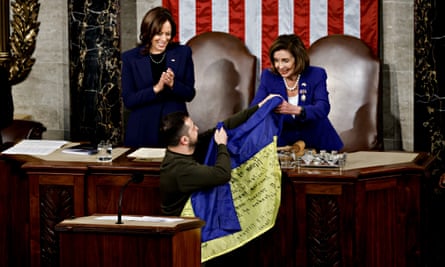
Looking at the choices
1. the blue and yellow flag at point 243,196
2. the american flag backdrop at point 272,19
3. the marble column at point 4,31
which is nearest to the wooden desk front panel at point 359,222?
the blue and yellow flag at point 243,196

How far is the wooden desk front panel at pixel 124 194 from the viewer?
6.19 metres

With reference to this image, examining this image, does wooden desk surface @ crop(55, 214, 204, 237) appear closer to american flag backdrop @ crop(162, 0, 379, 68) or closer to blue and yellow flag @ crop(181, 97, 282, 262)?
blue and yellow flag @ crop(181, 97, 282, 262)

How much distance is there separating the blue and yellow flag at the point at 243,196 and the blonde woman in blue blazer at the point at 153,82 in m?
1.37

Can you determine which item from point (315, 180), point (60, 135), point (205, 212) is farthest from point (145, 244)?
point (60, 135)

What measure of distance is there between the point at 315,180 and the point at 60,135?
388 centimetres

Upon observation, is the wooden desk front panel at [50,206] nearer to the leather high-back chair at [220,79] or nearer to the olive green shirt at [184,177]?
the olive green shirt at [184,177]

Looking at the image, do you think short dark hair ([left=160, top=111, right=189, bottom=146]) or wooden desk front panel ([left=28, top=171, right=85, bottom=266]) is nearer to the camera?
short dark hair ([left=160, top=111, right=189, bottom=146])

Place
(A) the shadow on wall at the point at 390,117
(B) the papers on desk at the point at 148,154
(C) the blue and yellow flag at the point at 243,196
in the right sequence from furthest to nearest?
(A) the shadow on wall at the point at 390,117, (B) the papers on desk at the point at 148,154, (C) the blue and yellow flag at the point at 243,196

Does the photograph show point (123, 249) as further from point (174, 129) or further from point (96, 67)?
point (96, 67)

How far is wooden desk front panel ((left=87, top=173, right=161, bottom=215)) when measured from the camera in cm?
619

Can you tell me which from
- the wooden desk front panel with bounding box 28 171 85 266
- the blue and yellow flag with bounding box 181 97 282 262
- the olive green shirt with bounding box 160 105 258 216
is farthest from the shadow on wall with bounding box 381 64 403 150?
the wooden desk front panel with bounding box 28 171 85 266

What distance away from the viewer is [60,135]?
9062 mm

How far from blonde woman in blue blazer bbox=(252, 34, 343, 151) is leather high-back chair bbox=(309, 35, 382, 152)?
1.08 meters

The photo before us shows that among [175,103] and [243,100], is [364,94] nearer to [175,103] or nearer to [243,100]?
[243,100]
